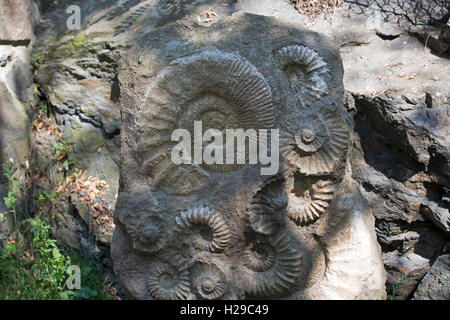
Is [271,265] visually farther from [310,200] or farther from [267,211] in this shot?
[310,200]

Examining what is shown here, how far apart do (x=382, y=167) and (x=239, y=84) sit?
5.20 ft

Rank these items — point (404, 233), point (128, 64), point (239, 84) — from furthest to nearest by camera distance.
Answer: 1. point (404, 233)
2. point (128, 64)
3. point (239, 84)

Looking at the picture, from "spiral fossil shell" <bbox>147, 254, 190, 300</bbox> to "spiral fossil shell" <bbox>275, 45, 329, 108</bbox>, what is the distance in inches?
49.7

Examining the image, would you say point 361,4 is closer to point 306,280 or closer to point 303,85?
point 303,85

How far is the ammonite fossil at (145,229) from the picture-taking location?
2.96 meters

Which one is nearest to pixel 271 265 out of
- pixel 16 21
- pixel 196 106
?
pixel 196 106

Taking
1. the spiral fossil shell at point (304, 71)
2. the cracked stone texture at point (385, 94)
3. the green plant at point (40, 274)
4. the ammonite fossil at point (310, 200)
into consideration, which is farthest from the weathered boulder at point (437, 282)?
the green plant at point (40, 274)

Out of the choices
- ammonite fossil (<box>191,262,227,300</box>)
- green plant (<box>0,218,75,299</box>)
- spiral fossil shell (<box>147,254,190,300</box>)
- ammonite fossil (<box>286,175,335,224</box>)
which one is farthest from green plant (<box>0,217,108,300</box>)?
ammonite fossil (<box>286,175,335,224</box>)

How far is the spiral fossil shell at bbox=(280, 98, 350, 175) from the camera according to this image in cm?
296

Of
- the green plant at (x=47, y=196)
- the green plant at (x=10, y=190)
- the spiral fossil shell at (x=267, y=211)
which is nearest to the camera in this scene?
the spiral fossil shell at (x=267, y=211)

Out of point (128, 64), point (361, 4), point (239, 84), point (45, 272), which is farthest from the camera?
point (361, 4)

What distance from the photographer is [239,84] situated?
115 inches

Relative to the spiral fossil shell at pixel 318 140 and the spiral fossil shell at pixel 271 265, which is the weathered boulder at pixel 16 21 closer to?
the spiral fossil shell at pixel 318 140
